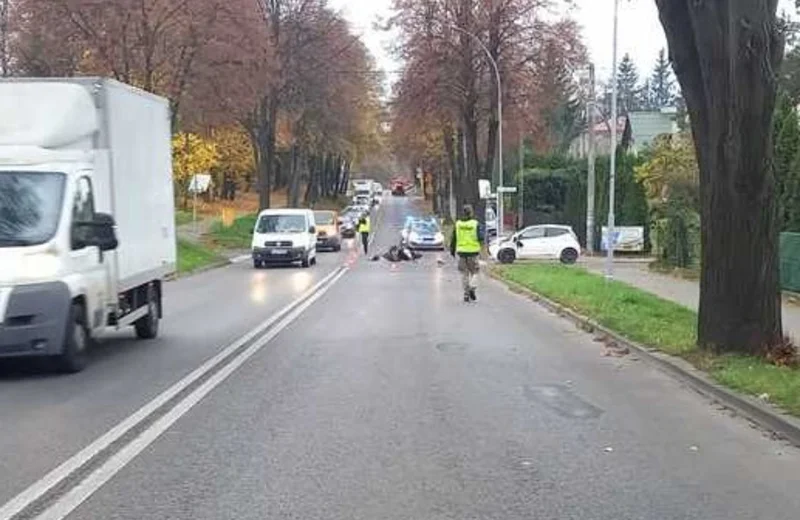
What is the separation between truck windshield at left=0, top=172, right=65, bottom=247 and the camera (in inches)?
472

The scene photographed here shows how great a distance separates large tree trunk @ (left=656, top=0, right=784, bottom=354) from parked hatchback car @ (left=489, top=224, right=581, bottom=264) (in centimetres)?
3127

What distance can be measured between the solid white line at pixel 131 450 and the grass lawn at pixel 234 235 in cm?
4206

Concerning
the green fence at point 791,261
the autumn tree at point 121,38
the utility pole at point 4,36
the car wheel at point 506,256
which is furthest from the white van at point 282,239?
the green fence at point 791,261

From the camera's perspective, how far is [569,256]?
1752 inches

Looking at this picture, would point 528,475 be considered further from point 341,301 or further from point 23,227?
point 341,301

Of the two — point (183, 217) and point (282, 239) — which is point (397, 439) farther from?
point (183, 217)

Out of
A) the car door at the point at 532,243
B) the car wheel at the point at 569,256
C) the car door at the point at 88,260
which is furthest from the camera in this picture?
the car door at the point at 532,243

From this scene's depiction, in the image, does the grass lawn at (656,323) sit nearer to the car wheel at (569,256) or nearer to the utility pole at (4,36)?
the car wheel at (569,256)

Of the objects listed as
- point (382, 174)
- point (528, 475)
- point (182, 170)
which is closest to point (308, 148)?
point (182, 170)

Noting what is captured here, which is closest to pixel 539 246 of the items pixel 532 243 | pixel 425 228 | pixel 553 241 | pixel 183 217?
pixel 532 243

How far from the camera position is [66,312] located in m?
11.8

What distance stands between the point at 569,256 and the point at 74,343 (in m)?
33.7

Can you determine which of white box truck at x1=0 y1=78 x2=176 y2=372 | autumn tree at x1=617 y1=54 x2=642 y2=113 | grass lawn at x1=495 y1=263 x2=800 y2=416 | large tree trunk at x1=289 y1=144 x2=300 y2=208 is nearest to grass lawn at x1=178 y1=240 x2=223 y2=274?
grass lawn at x1=495 y1=263 x2=800 y2=416

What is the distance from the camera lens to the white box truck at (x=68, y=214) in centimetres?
1158
